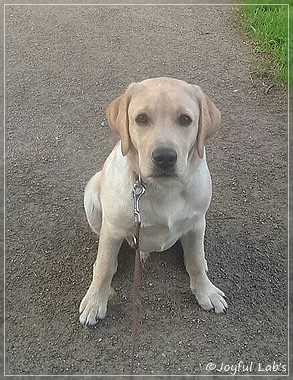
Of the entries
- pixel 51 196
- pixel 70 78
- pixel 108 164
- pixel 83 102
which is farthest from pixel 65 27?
pixel 108 164

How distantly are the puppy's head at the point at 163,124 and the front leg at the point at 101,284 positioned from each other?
18.0 inches

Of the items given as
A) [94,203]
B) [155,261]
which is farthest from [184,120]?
[155,261]

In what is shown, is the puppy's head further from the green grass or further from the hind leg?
the green grass

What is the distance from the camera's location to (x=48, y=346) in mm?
2662

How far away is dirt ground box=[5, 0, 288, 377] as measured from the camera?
265 cm

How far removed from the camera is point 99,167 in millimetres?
3680

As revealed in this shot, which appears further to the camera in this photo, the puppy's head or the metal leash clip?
the metal leash clip

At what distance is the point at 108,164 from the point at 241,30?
2745 mm

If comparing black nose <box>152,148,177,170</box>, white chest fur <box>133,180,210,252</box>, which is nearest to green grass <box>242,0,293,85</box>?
white chest fur <box>133,180,210,252</box>

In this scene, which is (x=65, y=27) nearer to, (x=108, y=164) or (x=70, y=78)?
(x=70, y=78)

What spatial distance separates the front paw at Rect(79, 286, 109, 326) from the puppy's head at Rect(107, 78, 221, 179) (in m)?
0.71

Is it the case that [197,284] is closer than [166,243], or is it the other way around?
[166,243]

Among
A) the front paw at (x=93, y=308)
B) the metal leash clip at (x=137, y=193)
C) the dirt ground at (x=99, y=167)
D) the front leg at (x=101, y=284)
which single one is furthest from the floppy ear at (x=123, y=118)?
the dirt ground at (x=99, y=167)

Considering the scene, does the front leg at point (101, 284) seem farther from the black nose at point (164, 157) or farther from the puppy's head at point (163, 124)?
the black nose at point (164, 157)
